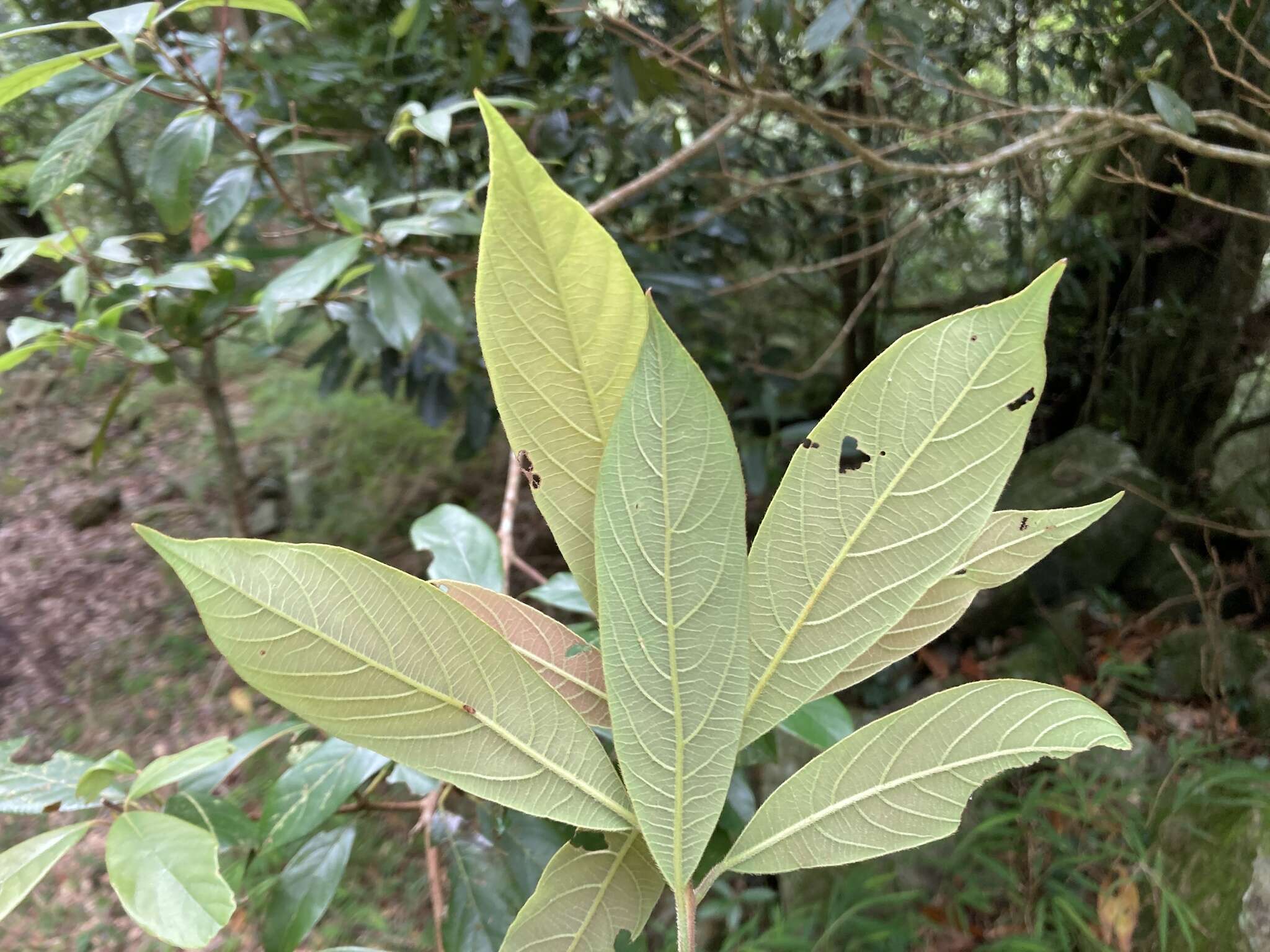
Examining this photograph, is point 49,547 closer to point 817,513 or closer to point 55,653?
point 55,653

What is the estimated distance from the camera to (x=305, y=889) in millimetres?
594

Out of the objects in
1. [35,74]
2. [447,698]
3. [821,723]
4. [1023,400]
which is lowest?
[821,723]

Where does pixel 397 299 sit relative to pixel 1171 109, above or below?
below

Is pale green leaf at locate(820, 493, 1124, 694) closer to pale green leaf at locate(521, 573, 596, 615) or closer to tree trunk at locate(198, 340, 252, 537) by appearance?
pale green leaf at locate(521, 573, 596, 615)

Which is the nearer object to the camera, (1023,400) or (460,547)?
(1023,400)

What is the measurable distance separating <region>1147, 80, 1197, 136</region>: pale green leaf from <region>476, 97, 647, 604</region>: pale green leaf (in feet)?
3.34

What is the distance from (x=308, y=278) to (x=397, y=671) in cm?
77

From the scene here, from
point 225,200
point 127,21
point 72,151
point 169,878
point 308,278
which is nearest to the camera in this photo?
point 169,878

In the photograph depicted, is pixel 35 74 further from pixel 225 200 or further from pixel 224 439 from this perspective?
pixel 224 439

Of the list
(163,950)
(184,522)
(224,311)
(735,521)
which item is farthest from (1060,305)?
(184,522)

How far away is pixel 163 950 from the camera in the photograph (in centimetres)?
175

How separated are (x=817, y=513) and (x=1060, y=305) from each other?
2813 millimetres

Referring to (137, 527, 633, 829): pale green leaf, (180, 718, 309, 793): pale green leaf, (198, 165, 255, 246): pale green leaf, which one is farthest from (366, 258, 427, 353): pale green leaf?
(137, 527, 633, 829): pale green leaf

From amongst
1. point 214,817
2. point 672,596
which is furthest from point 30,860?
point 672,596
